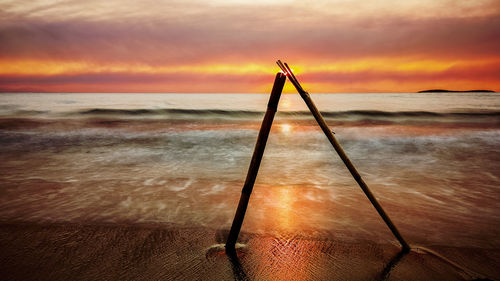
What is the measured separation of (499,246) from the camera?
12.6 feet

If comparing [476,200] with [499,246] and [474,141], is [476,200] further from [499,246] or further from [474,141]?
[474,141]

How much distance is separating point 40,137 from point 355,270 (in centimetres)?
1808

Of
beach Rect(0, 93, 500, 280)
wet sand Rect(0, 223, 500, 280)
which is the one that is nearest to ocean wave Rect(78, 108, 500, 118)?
beach Rect(0, 93, 500, 280)

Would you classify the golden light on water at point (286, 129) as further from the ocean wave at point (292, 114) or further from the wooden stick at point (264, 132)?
the wooden stick at point (264, 132)

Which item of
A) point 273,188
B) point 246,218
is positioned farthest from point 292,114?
point 246,218

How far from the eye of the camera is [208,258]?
3453mm

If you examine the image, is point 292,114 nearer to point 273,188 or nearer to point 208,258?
point 273,188

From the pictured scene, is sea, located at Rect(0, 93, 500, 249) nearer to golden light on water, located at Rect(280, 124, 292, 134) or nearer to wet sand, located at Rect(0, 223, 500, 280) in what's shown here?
wet sand, located at Rect(0, 223, 500, 280)

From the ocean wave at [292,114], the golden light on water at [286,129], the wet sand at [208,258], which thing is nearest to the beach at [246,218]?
the wet sand at [208,258]

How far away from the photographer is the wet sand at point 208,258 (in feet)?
10.3

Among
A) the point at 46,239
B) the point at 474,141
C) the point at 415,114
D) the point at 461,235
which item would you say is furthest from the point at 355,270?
the point at 415,114

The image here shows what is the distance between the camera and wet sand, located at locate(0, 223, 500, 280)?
3.15m

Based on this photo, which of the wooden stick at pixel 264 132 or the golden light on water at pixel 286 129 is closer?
the wooden stick at pixel 264 132

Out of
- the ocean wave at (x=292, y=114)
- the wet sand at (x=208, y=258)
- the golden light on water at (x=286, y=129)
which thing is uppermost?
the ocean wave at (x=292, y=114)
